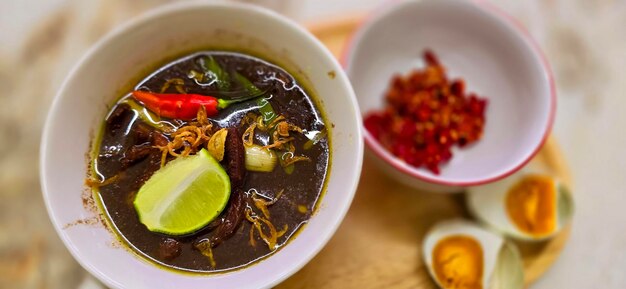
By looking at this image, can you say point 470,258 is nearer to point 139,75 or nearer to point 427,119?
point 427,119

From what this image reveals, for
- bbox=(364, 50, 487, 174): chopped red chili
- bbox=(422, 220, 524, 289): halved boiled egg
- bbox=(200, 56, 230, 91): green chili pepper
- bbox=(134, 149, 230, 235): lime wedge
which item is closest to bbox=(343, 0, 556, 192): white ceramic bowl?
bbox=(364, 50, 487, 174): chopped red chili

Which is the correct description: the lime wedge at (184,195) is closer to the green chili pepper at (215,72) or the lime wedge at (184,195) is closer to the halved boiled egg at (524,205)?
the green chili pepper at (215,72)

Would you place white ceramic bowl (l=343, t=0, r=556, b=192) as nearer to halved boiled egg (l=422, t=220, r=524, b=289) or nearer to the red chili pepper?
halved boiled egg (l=422, t=220, r=524, b=289)

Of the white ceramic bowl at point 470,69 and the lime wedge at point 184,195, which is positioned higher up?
the white ceramic bowl at point 470,69

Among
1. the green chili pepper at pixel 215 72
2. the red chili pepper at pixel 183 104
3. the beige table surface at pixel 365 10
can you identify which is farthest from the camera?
the beige table surface at pixel 365 10

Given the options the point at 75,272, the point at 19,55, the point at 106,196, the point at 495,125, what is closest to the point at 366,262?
the point at 495,125

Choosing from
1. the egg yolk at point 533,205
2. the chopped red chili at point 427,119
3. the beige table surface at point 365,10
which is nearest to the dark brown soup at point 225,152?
the chopped red chili at point 427,119
